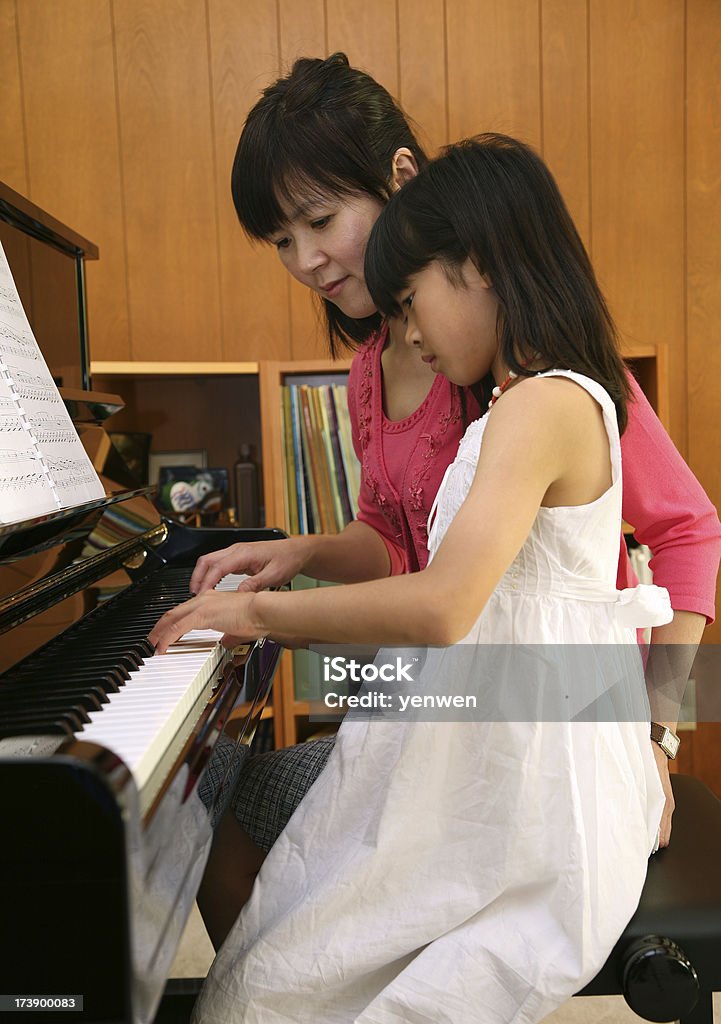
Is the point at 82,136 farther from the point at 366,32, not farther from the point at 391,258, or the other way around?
the point at 391,258

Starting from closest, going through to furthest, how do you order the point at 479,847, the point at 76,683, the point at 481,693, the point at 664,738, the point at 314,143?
the point at 76,683 → the point at 479,847 → the point at 481,693 → the point at 664,738 → the point at 314,143

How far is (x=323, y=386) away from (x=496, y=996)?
157 cm

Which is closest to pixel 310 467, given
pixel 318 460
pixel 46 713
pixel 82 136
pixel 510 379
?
pixel 318 460

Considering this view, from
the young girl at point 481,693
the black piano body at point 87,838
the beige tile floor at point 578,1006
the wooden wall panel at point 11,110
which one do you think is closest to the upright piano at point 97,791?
the black piano body at point 87,838

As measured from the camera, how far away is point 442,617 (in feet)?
2.89

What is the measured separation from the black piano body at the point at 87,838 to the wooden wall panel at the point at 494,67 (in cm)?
187

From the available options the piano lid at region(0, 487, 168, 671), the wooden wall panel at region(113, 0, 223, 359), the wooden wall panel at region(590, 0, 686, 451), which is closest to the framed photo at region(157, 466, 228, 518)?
the wooden wall panel at region(113, 0, 223, 359)

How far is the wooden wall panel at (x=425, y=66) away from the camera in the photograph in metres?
2.35

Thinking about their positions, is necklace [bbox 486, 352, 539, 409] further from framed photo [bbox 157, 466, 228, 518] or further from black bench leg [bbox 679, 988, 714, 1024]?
framed photo [bbox 157, 466, 228, 518]

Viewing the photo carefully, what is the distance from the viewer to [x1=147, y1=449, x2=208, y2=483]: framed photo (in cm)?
246

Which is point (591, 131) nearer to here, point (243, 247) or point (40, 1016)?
point (243, 247)

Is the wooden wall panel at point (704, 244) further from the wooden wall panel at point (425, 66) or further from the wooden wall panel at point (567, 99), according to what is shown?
the wooden wall panel at point (425, 66)

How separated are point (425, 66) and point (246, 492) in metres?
1.20

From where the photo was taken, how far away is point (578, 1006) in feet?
5.67
